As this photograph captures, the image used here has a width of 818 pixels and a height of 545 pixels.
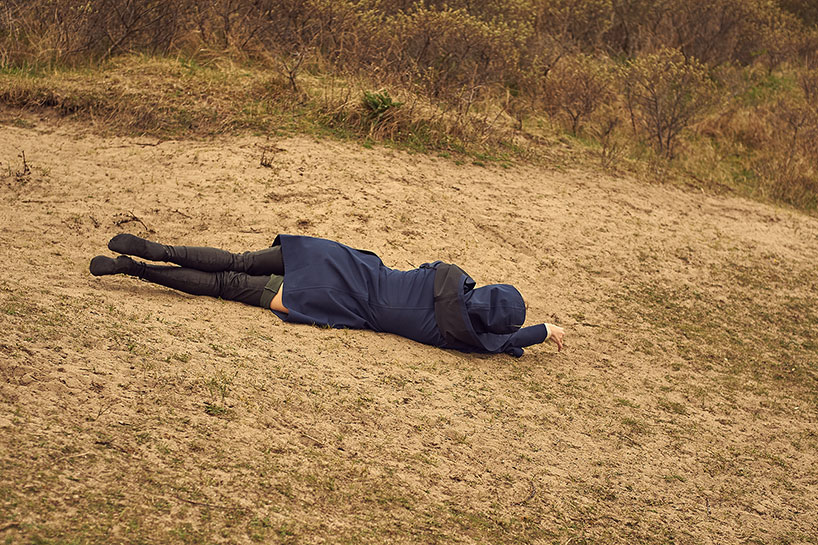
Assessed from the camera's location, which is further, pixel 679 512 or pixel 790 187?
pixel 790 187

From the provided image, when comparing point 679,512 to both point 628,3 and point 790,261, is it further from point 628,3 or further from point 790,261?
point 628,3

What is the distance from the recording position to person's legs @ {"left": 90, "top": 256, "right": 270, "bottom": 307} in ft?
16.4

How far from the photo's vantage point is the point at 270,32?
35.4ft

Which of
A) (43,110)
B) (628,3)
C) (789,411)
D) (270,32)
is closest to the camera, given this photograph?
(789,411)

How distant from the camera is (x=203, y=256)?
5117 millimetres

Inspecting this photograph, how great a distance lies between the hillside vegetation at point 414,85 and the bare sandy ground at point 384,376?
0.67 m

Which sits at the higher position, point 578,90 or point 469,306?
point 578,90

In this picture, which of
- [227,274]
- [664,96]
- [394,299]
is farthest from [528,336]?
[664,96]

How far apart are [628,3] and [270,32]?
8.54 m

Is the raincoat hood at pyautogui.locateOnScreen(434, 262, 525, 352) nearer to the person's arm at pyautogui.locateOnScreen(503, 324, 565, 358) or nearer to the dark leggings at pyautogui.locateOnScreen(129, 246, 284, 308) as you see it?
the person's arm at pyautogui.locateOnScreen(503, 324, 565, 358)

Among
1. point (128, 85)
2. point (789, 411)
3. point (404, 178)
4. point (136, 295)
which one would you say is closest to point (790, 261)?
point (789, 411)

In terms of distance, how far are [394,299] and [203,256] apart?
4.28 feet

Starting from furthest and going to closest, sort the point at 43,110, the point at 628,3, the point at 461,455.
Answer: the point at 628,3 → the point at 43,110 → the point at 461,455

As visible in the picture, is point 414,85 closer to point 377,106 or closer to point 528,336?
point 377,106
